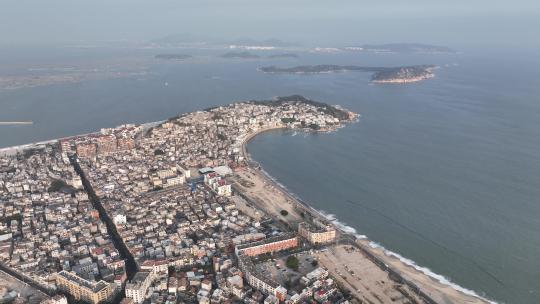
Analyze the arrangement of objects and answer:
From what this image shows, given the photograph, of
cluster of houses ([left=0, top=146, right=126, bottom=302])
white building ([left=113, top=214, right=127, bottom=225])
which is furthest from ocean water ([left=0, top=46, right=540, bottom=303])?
cluster of houses ([left=0, top=146, right=126, bottom=302])

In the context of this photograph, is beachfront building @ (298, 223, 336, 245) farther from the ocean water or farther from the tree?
the ocean water

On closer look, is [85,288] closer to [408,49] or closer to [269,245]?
[269,245]

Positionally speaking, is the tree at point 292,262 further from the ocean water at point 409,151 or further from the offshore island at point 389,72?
the offshore island at point 389,72

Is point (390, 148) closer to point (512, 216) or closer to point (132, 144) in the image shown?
→ point (512, 216)

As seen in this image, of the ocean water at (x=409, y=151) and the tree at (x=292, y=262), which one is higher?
the ocean water at (x=409, y=151)

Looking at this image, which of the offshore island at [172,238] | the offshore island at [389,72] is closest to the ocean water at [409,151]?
the offshore island at [172,238]
